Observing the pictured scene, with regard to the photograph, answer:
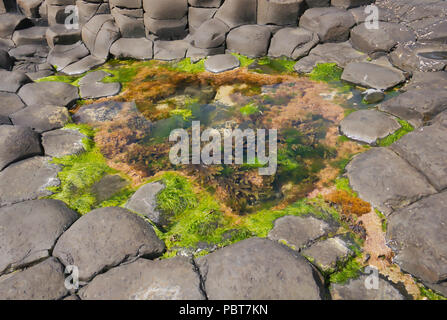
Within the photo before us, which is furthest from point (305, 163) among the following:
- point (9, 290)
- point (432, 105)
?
point (9, 290)

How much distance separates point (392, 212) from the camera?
12.4 feet

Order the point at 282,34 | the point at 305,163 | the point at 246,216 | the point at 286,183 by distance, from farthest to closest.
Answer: the point at 282,34, the point at 305,163, the point at 286,183, the point at 246,216

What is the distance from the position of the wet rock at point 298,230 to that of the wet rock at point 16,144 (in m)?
3.56

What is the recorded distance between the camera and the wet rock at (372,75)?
6000mm

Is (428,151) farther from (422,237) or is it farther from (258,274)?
(258,274)

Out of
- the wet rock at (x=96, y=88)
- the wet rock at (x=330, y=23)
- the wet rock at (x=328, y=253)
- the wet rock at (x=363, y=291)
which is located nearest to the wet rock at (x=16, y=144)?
the wet rock at (x=96, y=88)

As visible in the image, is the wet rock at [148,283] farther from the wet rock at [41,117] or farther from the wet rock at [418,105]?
the wet rock at [418,105]

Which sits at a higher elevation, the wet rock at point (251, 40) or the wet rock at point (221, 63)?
the wet rock at point (251, 40)

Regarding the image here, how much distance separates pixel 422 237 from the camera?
3234 mm

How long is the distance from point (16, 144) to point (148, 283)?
309 cm

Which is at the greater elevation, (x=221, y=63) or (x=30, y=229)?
(x=221, y=63)

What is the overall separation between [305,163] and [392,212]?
52.0 inches

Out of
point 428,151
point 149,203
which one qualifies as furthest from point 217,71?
point 428,151
